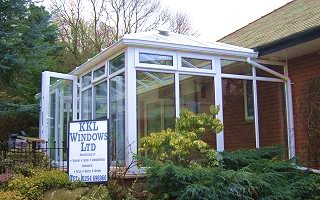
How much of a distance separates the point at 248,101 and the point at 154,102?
7.59ft

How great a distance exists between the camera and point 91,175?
705cm

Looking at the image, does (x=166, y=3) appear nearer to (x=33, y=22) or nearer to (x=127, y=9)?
(x=127, y=9)

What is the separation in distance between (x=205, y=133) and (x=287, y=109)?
2.58 meters

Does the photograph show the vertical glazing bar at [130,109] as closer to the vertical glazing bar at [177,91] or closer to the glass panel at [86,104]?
the vertical glazing bar at [177,91]

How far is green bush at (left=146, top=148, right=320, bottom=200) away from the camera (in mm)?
6254

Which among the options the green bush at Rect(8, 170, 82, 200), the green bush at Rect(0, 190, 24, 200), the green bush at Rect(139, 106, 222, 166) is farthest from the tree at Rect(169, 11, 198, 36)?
the green bush at Rect(0, 190, 24, 200)

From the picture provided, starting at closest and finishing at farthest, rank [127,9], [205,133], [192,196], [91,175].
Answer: [192,196], [91,175], [205,133], [127,9]

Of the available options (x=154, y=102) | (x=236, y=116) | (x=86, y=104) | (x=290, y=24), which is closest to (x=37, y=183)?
(x=154, y=102)

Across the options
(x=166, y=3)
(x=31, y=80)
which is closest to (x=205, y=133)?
(x=31, y=80)

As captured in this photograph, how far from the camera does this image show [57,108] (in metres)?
11.4

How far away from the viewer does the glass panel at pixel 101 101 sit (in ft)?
30.6

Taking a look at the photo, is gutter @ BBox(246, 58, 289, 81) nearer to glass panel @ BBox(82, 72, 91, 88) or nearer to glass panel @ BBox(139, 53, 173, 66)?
glass panel @ BBox(139, 53, 173, 66)

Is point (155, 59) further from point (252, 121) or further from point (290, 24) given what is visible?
point (290, 24)

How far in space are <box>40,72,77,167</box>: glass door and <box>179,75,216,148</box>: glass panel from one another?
378 centimetres
